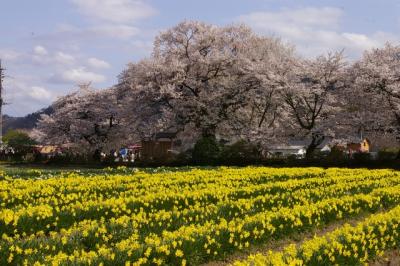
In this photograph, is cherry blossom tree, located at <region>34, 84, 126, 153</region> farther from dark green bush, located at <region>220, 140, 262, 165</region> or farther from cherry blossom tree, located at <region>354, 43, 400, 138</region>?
cherry blossom tree, located at <region>354, 43, 400, 138</region>

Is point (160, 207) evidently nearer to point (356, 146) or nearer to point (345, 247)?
point (345, 247)

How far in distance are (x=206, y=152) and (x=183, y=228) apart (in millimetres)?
31597

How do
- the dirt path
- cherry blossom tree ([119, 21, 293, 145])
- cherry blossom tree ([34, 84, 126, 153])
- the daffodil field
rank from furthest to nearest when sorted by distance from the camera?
cherry blossom tree ([34, 84, 126, 153]), cherry blossom tree ([119, 21, 293, 145]), the dirt path, the daffodil field

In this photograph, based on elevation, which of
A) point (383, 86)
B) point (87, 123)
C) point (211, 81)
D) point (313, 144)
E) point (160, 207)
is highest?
point (211, 81)

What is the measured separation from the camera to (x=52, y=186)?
16.4m

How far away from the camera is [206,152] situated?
40906 millimetres

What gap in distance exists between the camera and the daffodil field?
7.71 metres

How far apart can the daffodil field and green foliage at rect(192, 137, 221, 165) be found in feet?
78.5

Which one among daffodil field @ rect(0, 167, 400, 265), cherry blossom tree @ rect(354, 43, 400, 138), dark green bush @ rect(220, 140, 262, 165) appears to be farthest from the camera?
dark green bush @ rect(220, 140, 262, 165)

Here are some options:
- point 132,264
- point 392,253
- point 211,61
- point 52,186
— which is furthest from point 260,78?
point 132,264

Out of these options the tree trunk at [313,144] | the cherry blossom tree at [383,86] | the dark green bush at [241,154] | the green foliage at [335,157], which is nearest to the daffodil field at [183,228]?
the green foliage at [335,157]

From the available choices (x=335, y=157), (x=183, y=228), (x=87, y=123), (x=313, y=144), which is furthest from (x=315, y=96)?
(x=183, y=228)

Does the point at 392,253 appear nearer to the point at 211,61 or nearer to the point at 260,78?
the point at 260,78

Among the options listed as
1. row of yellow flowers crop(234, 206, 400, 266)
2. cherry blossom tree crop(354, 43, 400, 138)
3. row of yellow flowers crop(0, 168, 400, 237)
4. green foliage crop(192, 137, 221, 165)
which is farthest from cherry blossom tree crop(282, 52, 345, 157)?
row of yellow flowers crop(234, 206, 400, 266)
